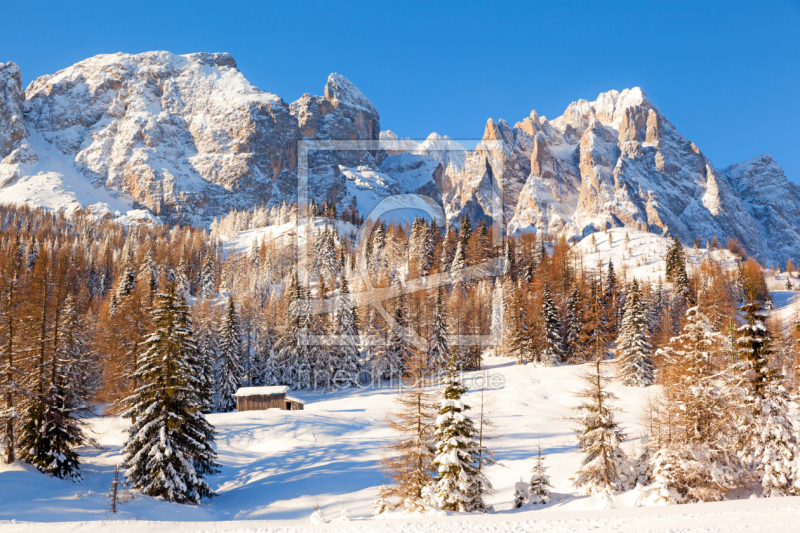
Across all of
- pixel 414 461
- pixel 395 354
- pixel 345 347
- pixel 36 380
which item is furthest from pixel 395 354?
pixel 36 380

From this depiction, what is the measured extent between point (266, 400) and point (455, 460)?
96.4 ft

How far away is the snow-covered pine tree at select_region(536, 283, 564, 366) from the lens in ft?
183

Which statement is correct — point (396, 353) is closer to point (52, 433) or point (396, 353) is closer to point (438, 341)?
point (438, 341)

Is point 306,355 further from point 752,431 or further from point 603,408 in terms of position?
point 752,431

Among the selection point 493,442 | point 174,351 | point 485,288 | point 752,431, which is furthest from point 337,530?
point 485,288

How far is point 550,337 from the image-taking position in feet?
185

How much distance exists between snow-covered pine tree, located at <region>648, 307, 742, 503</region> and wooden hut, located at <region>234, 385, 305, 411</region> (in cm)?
3045

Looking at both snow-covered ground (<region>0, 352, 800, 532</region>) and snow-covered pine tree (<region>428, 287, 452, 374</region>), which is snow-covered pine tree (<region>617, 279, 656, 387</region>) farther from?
snow-covered pine tree (<region>428, 287, 452, 374</region>)

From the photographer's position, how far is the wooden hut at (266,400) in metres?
43.6

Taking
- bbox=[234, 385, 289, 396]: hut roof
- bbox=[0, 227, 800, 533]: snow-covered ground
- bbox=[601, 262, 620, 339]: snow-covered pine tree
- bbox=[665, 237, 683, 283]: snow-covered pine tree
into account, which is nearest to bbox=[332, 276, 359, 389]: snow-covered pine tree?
bbox=[0, 227, 800, 533]: snow-covered ground

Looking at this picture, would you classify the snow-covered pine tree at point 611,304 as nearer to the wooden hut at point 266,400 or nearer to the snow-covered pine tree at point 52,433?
the wooden hut at point 266,400

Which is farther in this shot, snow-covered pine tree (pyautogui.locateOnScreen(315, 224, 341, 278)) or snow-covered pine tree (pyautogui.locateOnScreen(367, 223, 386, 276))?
snow-covered pine tree (pyautogui.locateOnScreen(315, 224, 341, 278))

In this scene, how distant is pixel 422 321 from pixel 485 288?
22.4 meters

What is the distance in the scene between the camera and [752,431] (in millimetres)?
20859
